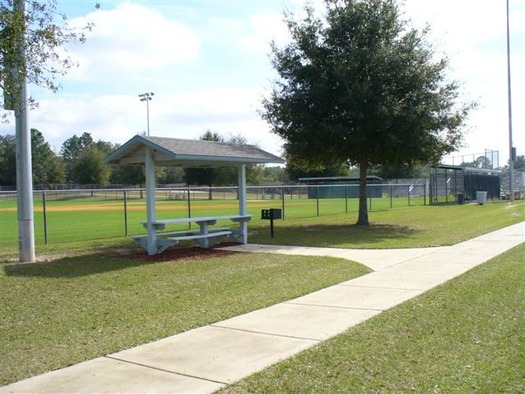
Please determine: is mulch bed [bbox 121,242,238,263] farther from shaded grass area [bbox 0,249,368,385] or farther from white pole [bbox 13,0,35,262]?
white pole [bbox 13,0,35,262]

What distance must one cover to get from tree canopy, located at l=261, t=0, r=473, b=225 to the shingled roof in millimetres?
4993

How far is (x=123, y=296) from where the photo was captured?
9.02m

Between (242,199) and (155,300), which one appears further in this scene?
(242,199)

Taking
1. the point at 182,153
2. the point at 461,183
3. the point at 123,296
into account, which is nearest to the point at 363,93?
the point at 182,153

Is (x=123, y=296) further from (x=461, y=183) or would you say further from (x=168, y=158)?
(x=461, y=183)

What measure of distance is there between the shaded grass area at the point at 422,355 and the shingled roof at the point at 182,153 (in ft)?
24.8

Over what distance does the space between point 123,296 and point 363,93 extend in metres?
13.6

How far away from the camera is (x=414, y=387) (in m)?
4.75

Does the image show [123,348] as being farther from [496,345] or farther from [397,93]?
[397,93]

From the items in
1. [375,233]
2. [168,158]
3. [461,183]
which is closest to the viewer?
[168,158]

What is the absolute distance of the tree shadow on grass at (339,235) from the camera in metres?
16.7

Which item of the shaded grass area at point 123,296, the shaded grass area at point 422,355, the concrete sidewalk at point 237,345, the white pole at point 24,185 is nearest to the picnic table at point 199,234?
the shaded grass area at point 123,296

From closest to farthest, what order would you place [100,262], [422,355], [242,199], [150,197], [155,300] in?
[422,355], [155,300], [100,262], [150,197], [242,199]

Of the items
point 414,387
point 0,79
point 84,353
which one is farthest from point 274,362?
point 0,79
